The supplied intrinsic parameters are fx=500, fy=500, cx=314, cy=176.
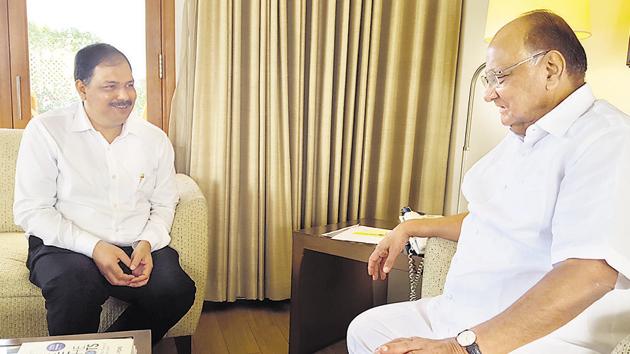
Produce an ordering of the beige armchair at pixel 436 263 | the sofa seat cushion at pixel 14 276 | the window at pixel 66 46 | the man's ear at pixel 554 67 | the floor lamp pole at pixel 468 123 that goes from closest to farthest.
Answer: the man's ear at pixel 554 67, the beige armchair at pixel 436 263, the sofa seat cushion at pixel 14 276, the floor lamp pole at pixel 468 123, the window at pixel 66 46

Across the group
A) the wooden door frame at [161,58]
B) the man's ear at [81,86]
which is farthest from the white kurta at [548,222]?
the wooden door frame at [161,58]

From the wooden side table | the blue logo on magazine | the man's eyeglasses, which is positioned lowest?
the wooden side table

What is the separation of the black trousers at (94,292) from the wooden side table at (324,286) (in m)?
0.46

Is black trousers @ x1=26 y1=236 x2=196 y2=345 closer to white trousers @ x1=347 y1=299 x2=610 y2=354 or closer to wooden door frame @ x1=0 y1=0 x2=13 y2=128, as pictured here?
white trousers @ x1=347 y1=299 x2=610 y2=354

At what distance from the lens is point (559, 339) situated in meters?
0.99

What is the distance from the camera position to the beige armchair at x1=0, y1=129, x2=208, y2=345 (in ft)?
4.87

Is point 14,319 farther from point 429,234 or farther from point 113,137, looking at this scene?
point 429,234

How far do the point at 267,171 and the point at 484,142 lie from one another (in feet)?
3.28

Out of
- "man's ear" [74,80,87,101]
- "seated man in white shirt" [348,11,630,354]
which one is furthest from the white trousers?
"man's ear" [74,80,87,101]

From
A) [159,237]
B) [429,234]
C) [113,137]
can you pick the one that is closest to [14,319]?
[159,237]

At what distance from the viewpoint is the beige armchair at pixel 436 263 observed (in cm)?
133

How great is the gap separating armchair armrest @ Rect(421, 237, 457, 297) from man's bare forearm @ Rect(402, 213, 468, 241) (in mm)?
22

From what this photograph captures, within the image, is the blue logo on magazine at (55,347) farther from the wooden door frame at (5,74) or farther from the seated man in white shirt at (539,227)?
the wooden door frame at (5,74)

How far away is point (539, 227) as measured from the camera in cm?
97
